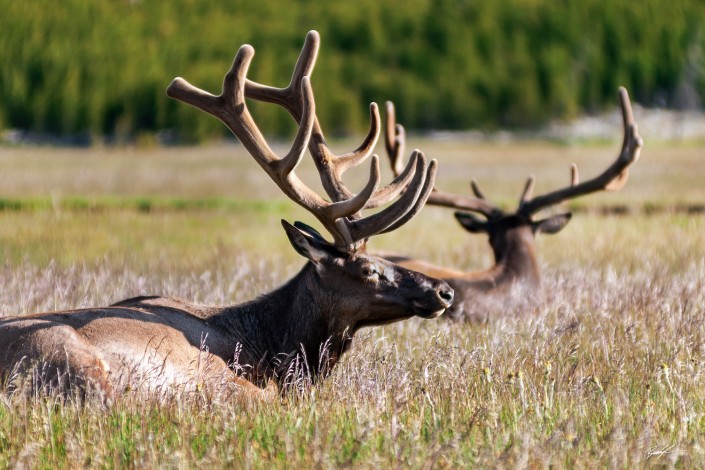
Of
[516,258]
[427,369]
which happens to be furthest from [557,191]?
[427,369]

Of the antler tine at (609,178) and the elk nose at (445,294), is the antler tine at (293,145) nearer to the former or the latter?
the elk nose at (445,294)

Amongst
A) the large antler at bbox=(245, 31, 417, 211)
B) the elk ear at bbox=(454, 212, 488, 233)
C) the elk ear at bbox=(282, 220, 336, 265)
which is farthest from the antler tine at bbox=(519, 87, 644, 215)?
the elk ear at bbox=(282, 220, 336, 265)

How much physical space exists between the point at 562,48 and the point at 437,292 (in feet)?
219

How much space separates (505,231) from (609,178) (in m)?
1.11

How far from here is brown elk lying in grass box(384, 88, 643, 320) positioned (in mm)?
9242

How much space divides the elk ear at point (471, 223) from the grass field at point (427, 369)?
705 mm

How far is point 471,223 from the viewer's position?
Result: 10.5 metres

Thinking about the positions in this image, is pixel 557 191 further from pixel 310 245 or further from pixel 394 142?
pixel 310 245

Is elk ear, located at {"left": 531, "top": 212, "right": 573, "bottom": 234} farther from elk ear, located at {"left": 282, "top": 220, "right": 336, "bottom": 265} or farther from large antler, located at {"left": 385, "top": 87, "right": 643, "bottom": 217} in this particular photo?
elk ear, located at {"left": 282, "top": 220, "right": 336, "bottom": 265}

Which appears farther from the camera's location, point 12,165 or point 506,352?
point 12,165

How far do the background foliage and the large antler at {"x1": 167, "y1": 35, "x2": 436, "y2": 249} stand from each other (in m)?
43.2

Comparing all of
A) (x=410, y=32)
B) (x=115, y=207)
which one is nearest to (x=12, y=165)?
(x=115, y=207)

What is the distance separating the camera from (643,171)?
29.1 metres

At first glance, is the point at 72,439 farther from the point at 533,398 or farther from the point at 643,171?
the point at 643,171
